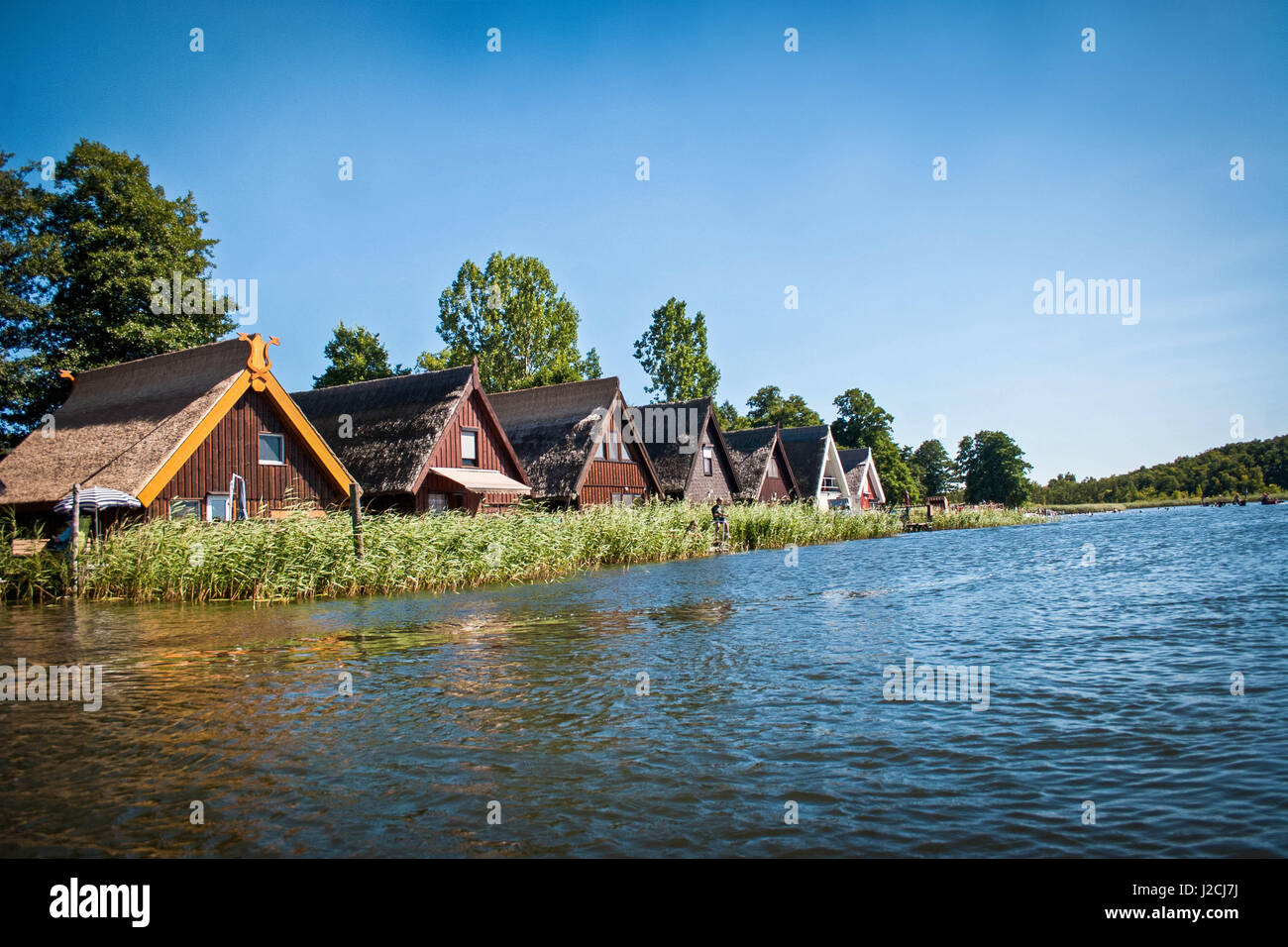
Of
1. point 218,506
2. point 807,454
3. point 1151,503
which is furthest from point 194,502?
point 1151,503

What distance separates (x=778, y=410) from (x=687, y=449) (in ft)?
105

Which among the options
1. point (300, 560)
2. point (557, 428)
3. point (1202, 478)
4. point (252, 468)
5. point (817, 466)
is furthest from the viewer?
point (1202, 478)

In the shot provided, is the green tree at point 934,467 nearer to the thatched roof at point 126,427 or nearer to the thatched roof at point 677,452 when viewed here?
the thatched roof at point 677,452

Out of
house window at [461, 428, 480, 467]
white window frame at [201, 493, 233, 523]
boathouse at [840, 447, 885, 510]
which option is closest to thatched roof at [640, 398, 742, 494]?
house window at [461, 428, 480, 467]

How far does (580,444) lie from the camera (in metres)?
34.9

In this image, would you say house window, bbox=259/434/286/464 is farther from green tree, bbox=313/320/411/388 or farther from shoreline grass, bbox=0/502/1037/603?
green tree, bbox=313/320/411/388

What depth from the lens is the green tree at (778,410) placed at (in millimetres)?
72562

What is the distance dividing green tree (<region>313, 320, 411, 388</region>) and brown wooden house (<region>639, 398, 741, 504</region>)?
61.5ft

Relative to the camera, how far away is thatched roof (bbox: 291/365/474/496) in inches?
1135

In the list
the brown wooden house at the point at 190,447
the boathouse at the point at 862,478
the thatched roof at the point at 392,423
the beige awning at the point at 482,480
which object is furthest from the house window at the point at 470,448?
the boathouse at the point at 862,478

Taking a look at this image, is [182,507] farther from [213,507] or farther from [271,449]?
[271,449]

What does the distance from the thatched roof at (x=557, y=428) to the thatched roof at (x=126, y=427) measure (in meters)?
13.4
